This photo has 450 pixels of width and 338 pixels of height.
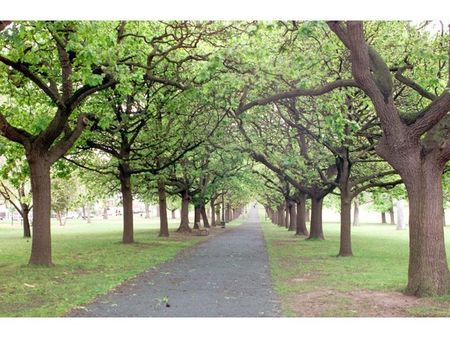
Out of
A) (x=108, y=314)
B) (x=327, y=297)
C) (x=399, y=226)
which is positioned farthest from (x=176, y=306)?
(x=399, y=226)

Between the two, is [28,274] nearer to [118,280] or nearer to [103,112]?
[118,280]

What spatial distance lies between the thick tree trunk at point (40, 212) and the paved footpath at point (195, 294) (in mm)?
3958

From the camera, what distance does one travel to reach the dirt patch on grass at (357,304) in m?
Result: 9.70

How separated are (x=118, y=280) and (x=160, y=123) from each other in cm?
1257

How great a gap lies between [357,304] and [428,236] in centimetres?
250

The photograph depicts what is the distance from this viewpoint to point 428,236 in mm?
11562

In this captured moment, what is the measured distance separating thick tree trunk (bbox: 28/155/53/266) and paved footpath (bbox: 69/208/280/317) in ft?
13.0

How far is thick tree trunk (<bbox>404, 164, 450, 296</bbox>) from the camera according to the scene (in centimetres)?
1145

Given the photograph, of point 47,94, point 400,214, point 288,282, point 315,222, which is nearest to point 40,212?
point 47,94

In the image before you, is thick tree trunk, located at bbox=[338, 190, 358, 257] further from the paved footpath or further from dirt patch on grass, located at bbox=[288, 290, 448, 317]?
dirt patch on grass, located at bbox=[288, 290, 448, 317]

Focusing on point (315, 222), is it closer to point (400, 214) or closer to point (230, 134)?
point (230, 134)

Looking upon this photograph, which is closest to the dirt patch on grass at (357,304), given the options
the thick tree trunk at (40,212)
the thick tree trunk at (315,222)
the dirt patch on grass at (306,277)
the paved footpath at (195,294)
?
the paved footpath at (195,294)

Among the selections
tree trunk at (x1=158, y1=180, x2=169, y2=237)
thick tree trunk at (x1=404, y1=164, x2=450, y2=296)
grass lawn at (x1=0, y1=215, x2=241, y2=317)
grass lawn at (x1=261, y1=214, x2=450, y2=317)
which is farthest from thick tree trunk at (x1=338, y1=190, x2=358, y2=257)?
Answer: tree trunk at (x1=158, y1=180, x2=169, y2=237)

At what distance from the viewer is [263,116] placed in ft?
90.9
